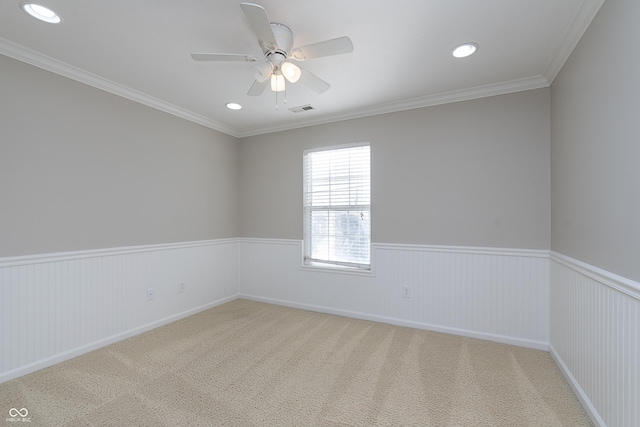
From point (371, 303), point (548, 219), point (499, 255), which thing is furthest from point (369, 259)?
point (548, 219)

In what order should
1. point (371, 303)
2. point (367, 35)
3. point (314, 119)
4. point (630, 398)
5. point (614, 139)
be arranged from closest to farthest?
point (630, 398)
point (614, 139)
point (367, 35)
point (371, 303)
point (314, 119)

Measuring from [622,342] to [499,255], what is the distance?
1.44 m

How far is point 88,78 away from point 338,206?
9.46 feet

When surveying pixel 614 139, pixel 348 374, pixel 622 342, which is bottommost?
pixel 348 374

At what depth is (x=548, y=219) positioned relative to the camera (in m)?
2.67

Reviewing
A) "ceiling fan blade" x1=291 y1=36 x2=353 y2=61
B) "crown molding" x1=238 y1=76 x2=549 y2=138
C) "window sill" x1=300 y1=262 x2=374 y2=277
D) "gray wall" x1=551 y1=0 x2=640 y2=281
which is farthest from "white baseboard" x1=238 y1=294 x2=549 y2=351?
"ceiling fan blade" x1=291 y1=36 x2=353 y2=61

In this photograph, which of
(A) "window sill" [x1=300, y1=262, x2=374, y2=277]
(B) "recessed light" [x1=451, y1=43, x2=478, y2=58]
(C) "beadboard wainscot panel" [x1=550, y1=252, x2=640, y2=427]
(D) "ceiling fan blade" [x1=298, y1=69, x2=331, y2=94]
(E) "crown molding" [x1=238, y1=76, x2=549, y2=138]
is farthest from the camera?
(A) "window sill" [x1=300, y1=262, x2=374, y2=277]

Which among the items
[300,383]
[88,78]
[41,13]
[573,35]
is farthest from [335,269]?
[41,13]

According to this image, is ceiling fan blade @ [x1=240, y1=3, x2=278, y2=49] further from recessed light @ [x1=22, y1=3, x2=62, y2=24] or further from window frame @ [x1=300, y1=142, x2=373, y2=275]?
window frame @ [x1=300, y1=142, x2=373, y2=275]

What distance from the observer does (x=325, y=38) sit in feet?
6.78

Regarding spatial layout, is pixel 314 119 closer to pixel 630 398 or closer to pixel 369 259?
pixel 369 259

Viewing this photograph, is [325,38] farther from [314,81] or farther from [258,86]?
[258,86]

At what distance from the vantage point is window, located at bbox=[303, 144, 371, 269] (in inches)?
141

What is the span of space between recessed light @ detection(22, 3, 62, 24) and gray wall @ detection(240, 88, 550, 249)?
8.46ft
